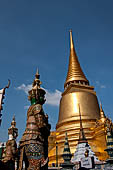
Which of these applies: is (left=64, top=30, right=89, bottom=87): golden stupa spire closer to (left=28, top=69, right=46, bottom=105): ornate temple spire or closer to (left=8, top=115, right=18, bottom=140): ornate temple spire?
(left=8, top=115, right=18, bottom=140): ornate temple spire

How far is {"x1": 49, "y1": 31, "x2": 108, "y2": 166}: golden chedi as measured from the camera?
63.2 feet

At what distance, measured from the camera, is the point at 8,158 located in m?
8.08

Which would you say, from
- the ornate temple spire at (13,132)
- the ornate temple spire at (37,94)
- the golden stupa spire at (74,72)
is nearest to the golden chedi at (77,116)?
the golden stupa spire at (74,72)

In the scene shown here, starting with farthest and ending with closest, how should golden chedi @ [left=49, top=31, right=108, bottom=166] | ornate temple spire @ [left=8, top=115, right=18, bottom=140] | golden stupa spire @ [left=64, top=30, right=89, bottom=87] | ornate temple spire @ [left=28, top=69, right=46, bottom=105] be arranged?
golden stupa spire @ [left=64, top=30, right=89, bottom=87]
golden chedi @ [left=49, top=31, right=108, bottom=166]
ornate temple spire @ [left=8, top=115, right=18, bottom=140]
ornate temple spire @ [left=28, top=69, right=46, bottom=105]

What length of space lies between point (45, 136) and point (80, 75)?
69.3ft

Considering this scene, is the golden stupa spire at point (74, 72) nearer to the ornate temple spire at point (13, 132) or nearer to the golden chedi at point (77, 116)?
the golden chedi at point (77, 116)

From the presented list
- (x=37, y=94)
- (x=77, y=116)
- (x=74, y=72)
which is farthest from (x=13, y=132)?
(x=74, y=72)

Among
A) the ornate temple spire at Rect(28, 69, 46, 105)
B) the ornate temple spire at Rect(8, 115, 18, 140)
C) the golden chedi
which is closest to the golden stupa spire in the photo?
the golden chedi

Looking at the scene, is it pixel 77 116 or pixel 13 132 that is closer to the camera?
pixel 13 132

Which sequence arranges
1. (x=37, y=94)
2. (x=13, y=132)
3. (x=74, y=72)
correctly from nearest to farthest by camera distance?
(x=37, y=94) < (x=13, y=132) < (x=74, y=72)

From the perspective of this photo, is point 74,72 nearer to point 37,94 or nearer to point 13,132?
point 13,132

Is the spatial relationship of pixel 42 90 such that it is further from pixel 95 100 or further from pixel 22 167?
pixel 95 100

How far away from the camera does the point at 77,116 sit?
886 inches

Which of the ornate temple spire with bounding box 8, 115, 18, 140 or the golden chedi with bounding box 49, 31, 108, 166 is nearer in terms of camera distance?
the ornate temple spire with bounding box 8, 115, 18, 140
